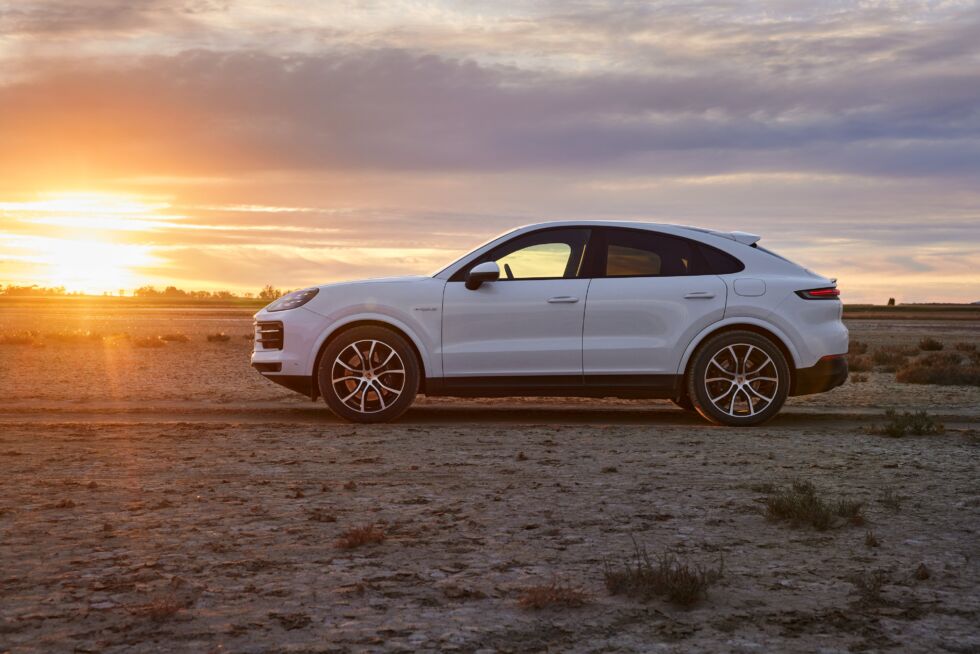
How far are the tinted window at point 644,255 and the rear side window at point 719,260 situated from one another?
0.09 m

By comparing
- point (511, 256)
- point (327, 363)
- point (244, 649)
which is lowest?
point (244, 649)

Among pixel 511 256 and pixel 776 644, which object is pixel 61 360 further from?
pixel 776 644

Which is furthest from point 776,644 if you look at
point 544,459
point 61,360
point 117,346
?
point 117,346

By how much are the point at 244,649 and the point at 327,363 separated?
20.9 ft

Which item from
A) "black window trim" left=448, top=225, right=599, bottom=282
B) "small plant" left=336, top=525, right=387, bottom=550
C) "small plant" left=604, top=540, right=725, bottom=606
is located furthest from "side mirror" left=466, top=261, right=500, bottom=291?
"small plant" left=604, top=540, right=725, bottom=606

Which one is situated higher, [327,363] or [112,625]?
[327,363]

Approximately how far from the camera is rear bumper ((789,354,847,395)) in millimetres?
9758

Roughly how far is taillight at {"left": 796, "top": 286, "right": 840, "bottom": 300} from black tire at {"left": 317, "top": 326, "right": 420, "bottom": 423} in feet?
11.9

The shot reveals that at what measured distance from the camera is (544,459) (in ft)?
25.8

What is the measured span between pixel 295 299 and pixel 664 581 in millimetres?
6508

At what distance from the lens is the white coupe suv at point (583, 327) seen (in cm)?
974

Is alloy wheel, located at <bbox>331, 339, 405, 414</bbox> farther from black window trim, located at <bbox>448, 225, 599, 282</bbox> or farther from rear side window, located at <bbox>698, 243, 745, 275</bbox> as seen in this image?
rear side window, located at <bbox>698, 243, 745, 275</bbox>

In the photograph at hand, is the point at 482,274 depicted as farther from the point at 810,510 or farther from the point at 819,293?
the point at 810,510

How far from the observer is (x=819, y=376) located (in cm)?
976
